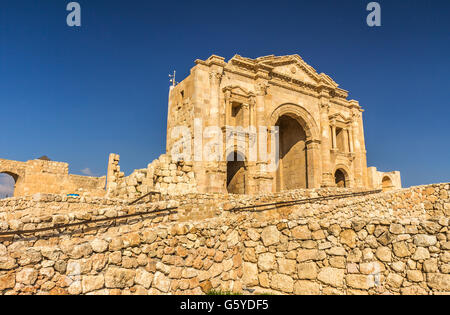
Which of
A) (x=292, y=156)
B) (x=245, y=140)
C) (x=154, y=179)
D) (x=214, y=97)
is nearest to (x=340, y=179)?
(x=292, y=156)

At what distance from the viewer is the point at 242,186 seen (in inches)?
708

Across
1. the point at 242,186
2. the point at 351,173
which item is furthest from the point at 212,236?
the point at 351,173

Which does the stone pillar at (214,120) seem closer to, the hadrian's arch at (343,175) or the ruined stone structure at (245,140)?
the ruined stone structure at (245,140)

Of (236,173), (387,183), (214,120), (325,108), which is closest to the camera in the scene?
(214,120)

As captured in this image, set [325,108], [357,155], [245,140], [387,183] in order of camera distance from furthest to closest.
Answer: [387,183]
[357,155]
[325,108]
[245,140]

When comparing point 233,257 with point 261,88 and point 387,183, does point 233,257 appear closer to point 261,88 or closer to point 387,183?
point 261,88

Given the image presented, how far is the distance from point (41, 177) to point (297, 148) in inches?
651

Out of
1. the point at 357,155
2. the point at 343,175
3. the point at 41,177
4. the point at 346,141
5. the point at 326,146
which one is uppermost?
the point at 346,141

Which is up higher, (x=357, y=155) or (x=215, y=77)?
(x=215, y=77)

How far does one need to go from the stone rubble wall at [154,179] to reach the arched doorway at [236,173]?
11.7ft

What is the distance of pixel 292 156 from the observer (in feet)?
73.5
